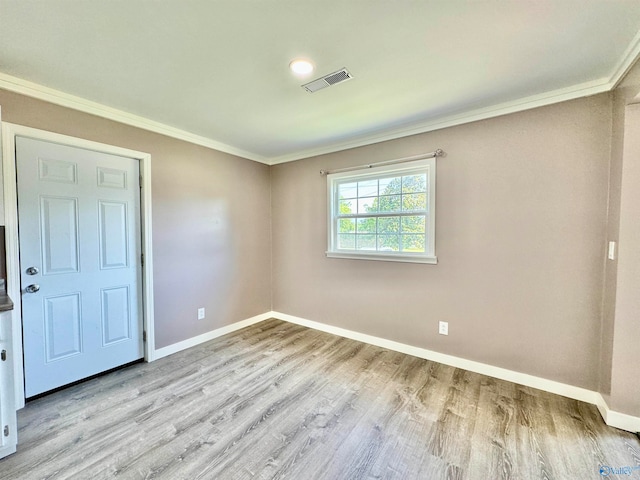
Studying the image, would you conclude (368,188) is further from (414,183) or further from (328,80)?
(328,80)

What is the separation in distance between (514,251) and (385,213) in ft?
4.13

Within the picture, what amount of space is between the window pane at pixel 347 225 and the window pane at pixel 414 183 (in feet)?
2.39

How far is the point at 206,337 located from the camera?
125 inches

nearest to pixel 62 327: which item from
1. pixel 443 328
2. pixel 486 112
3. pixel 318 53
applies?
pixel 318 53

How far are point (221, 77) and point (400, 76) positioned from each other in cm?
126

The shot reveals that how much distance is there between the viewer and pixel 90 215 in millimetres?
2311

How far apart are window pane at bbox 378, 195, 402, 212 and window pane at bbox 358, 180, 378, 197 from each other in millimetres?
115

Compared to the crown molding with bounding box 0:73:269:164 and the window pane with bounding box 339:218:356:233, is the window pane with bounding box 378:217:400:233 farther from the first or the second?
the crown molding with bounding box 0:73:269:164

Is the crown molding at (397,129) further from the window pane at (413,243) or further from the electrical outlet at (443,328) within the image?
the electrical outlet at (443,328)

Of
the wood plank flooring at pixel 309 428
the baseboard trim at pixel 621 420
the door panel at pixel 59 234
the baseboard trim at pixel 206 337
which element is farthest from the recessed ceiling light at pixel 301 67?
Result: the baseboard trim at pixel 621 420

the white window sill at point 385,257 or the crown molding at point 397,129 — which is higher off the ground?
the crown molding at point 397,129

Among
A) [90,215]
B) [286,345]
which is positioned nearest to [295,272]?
[286,345]

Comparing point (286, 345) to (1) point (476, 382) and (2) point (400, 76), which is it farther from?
(2) point (400, 76)

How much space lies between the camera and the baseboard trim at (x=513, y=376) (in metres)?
1.75
